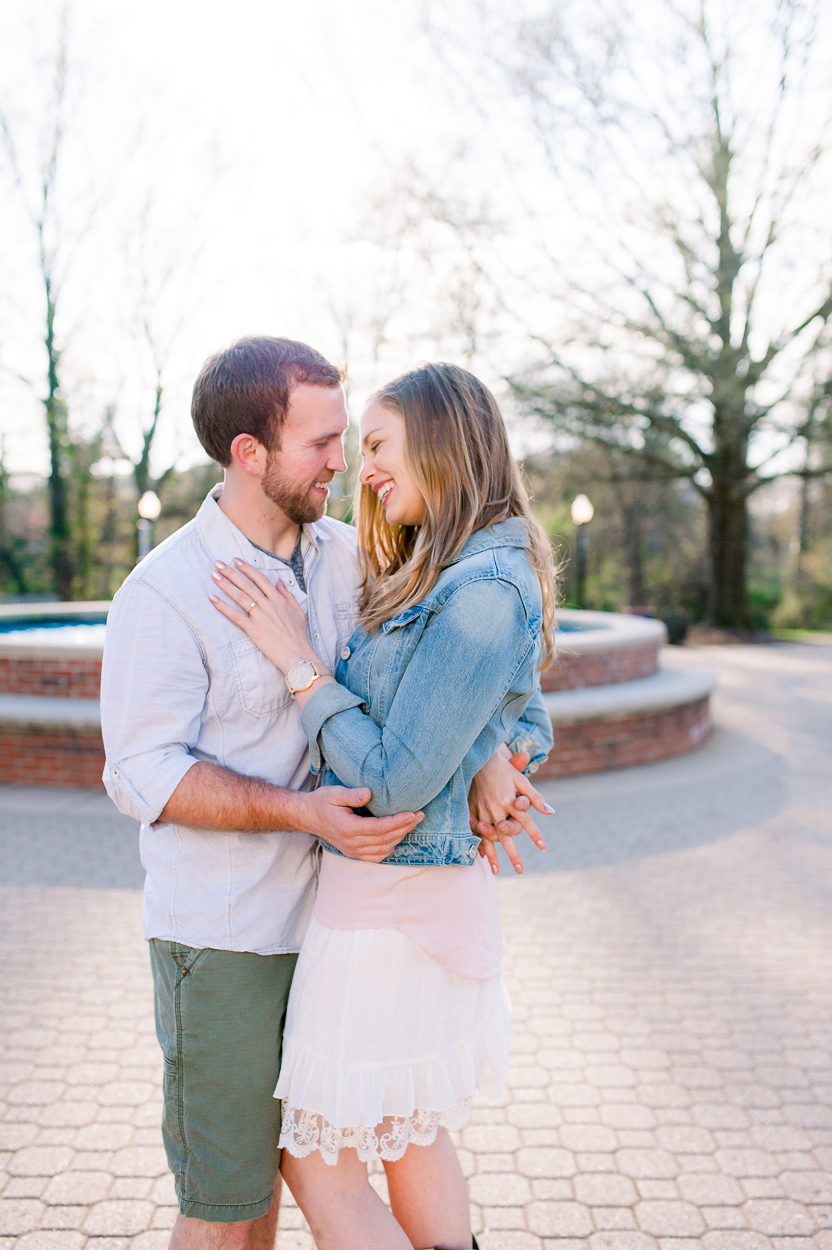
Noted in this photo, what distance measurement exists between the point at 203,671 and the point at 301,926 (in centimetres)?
57

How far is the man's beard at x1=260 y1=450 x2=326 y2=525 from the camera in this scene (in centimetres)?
180

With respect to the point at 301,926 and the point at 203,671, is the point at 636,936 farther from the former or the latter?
the point at 203,671

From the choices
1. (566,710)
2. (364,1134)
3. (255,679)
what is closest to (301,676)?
(255,679)

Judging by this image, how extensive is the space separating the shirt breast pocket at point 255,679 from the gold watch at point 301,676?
3.5 inches

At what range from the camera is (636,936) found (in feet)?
13.4

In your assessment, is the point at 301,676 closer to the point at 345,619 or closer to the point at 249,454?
the point at 345,619

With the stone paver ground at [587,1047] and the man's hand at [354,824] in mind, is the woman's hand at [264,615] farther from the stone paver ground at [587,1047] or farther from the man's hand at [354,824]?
the stone paver ground at [587,1047]

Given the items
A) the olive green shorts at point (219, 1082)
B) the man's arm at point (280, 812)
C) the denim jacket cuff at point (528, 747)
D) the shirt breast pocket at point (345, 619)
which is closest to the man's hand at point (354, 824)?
the man's arm at point (280, 812)

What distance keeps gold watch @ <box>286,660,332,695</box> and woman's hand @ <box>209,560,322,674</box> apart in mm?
15

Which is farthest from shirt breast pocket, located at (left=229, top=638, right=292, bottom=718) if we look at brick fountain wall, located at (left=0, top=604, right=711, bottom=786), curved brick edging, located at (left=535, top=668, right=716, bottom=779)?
curved brick edging, located at (left=535, top=668, right=716, bottom=779)

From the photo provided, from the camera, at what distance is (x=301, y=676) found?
1.63 meters

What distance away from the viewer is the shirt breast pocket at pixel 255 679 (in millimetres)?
1693

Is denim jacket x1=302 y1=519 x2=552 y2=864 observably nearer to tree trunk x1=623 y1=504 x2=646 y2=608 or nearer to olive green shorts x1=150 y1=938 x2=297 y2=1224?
olive green shorts x1=150 y1=938 x2=297 y2=1224

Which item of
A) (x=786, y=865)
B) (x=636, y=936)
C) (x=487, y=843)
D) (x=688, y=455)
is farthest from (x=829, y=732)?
(x=688, y=455)
